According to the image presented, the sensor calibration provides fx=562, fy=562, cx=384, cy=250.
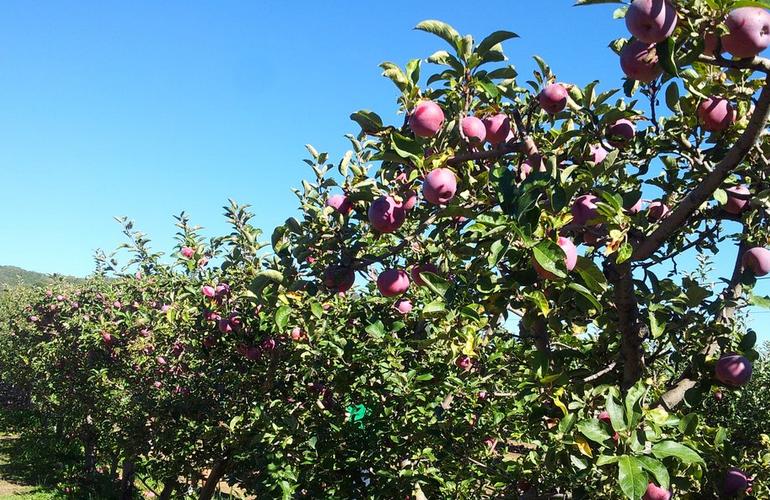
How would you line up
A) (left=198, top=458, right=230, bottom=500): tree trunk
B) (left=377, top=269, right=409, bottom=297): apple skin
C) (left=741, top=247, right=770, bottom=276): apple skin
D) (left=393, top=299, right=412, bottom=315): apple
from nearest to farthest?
1. (left=741, top=247, right=770, bottom=276): apple skin
2. (left=377, top=269, right=409, bottom=297): apple skin
3. (left=393, top=299, right=412, bottom=315): apple
4. (left=198, top=458, right=230, bottom=500): tree trunk

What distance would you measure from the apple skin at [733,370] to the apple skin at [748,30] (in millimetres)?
1214

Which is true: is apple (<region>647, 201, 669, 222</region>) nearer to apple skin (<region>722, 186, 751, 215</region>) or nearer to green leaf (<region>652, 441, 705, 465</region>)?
apple skin (<region>722, 186, 751, 215</region>)

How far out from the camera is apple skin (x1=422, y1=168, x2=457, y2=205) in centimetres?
178

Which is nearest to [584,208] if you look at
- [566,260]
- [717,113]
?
[566,260]

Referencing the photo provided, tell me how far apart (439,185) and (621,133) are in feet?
2.93

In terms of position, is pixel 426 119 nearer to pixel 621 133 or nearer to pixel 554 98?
pixel 554 98

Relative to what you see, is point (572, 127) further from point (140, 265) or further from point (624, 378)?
point (140, 265)

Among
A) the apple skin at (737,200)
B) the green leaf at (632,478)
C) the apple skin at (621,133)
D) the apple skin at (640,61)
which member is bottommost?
the green leaf at (632,478)

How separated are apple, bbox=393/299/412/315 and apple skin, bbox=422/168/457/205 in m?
1.79

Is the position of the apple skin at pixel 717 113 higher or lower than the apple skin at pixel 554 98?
higher

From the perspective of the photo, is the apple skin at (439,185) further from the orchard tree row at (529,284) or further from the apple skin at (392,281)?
the apple skin at (392,281)

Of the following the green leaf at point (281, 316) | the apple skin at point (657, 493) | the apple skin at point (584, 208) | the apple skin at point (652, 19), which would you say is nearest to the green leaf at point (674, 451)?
the apple skin at point (657, 493)

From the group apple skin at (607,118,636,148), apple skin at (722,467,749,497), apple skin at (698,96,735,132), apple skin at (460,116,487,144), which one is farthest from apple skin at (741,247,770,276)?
apple skin at (460,116,487,144)

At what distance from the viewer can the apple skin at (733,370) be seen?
2.05 metres
